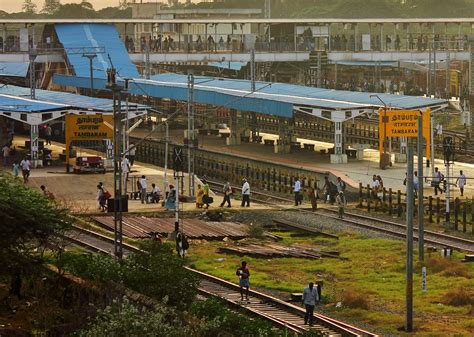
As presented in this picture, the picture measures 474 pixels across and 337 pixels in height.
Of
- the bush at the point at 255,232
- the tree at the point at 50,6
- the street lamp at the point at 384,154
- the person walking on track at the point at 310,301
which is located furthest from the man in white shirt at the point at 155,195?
the tree at the point at 50,6

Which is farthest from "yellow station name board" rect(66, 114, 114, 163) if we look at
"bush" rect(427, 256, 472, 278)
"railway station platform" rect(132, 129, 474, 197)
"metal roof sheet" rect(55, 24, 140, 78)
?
"metal roof sheet" rect(55, 24, 140, 78)

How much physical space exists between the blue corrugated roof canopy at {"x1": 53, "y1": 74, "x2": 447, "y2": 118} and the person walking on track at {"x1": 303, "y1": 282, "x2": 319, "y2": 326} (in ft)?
101

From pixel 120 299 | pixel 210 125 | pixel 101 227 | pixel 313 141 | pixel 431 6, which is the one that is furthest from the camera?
pixel 431 6

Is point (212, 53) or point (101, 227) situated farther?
point (212, 53)

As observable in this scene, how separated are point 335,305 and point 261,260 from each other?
21.6 ft

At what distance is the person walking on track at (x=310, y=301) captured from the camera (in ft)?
93.6

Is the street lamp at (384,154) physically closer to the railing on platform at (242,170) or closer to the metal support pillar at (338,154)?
the metal support pillar at (338,154)

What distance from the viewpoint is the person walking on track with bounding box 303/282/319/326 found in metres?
28.5

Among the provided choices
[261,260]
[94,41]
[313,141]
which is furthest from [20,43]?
[261,260]

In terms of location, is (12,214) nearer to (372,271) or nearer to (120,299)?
(120,299)

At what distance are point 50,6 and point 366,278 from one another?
148 meters

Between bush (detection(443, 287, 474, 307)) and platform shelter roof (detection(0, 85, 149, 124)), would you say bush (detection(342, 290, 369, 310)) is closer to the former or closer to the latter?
bush (detection(443, 287, 474, 307))

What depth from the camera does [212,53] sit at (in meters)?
94.9

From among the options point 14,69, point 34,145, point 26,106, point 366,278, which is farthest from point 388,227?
point 14,69
